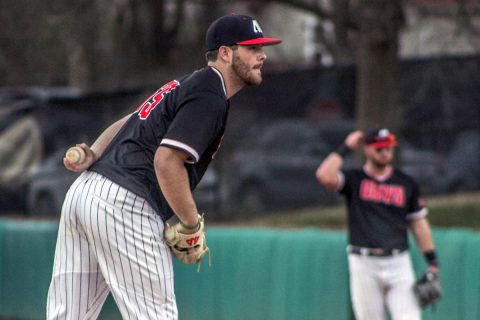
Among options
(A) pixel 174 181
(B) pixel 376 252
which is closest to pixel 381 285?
(B) pixel 376 252

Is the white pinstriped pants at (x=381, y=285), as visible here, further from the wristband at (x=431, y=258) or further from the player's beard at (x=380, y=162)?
the player's beard at (x=380, y=162)

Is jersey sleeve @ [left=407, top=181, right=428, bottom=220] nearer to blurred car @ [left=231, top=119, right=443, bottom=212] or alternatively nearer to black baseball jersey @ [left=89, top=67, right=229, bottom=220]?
→ black baseball jersey @ [left=89, top=67, right=229, bottom=220]

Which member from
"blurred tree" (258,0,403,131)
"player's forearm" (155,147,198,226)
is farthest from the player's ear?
"blurred tree" (258,0,403,131)

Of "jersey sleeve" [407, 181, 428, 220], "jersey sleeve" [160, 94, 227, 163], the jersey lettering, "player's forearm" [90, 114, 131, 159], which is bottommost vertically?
"jersey sleeve" [407, 181, 428, 220]

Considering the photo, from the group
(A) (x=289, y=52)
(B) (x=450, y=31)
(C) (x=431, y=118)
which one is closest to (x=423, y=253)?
(C) (x=431, y=118)

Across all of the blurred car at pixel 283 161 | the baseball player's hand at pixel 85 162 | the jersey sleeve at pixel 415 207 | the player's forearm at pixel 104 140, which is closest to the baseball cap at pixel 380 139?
the jersey sleeve at pixel 415 207

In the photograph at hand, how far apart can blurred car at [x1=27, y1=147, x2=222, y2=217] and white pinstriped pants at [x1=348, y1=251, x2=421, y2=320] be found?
7550 millimetres

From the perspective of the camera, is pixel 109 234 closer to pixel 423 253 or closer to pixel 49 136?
pixel 423 253

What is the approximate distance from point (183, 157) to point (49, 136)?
1213 cm

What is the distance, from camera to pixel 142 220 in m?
4.35

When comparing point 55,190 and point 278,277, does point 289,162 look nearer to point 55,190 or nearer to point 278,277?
point 55,190

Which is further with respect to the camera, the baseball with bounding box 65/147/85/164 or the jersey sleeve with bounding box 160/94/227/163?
the baseball with bounding box 65/147/85/164

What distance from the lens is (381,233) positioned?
7234 mm

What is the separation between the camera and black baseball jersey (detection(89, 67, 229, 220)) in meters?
4.14
